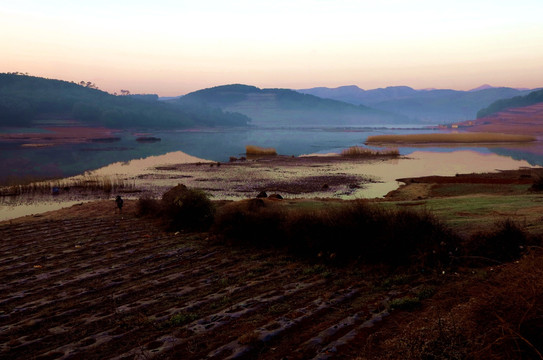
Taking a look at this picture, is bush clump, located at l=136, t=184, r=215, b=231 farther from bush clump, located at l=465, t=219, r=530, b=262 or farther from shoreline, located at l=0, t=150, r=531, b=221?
shoreline, located at l=0, t=150, r=531, b=221

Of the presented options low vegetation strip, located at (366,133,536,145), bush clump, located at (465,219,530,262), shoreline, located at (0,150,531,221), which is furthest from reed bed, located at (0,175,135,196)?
low vegetation strip, located at (366,133,536,145)

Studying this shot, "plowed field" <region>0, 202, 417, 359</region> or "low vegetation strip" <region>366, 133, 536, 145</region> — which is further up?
"low vegetation strip" <region>366, 133, 536, 145</region>

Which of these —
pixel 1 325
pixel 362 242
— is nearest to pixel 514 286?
pixel 362 242

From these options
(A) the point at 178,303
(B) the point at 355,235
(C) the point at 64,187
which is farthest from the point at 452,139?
(A) the point at 178,303

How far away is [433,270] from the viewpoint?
926 centimetres

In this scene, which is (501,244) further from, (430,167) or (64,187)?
(430,167)

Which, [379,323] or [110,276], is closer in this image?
[379,323]

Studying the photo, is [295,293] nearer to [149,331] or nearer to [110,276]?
[149,331]

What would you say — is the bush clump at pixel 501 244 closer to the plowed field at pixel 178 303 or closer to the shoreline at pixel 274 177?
the plowed field at pixel 178 303

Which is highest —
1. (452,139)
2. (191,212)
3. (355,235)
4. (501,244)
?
(452,139)

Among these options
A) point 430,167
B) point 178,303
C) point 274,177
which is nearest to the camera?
point 178,303

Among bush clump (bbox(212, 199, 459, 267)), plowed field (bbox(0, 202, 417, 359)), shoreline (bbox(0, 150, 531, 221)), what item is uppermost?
bush clump (bbox(212, 199, 459, 267))

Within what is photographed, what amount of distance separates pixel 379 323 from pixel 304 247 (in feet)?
17.1

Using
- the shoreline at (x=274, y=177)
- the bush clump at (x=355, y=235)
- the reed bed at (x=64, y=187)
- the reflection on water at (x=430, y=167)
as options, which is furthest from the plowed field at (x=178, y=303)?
the reflection on water at (x=430, y=167)
